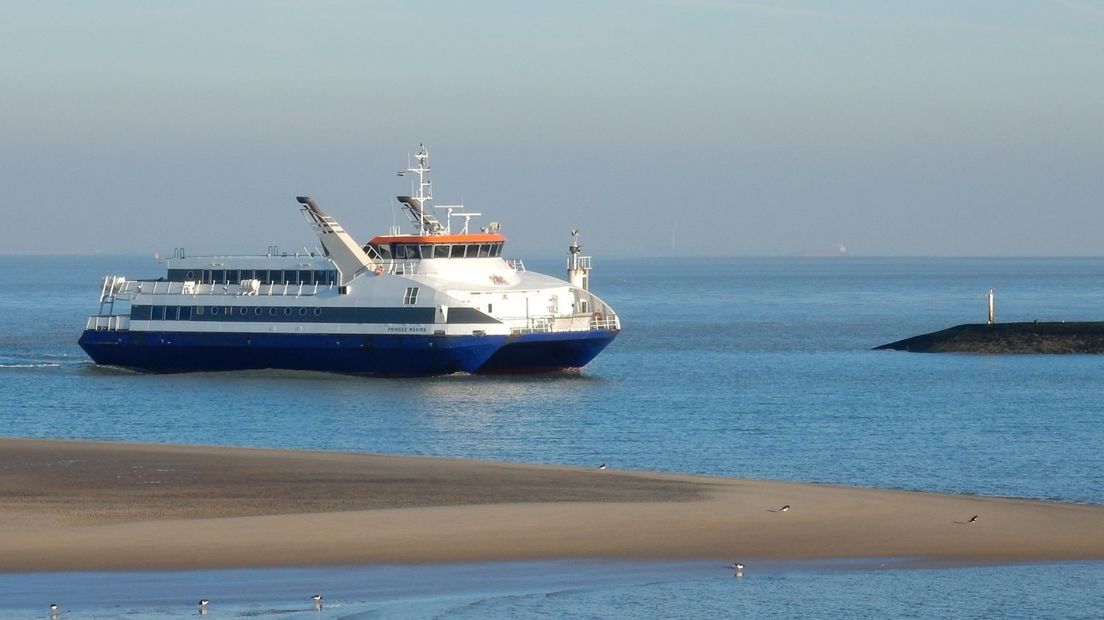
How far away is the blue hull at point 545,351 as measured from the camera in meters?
63.7

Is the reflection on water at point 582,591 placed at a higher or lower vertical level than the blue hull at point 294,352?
lower

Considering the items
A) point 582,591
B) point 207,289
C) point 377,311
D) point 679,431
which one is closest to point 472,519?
point 582,591

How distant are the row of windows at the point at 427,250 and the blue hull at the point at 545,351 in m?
4.37

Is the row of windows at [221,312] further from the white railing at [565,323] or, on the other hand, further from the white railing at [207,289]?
the white railing at [565,323]

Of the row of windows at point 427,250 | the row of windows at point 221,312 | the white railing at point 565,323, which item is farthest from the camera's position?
Answer: the row of windows at point 427,250

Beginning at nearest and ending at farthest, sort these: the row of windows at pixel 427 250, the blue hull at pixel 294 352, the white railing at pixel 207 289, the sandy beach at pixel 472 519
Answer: the sandy beach at pixel 472 519
the blue hull at pixel 294 352
the row of windows at pixel 427 250
the white railing at pixel 207 289

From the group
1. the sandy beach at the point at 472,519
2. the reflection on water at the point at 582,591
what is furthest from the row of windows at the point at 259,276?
the reflection on water at the point at 582,591

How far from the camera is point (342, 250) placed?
65500mm

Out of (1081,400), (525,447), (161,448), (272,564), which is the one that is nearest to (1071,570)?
(272,564)

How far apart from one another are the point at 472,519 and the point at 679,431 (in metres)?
19.0

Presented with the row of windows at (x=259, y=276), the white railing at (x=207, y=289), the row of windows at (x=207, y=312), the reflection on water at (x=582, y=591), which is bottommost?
the reflection on water at (x=582, y=591)

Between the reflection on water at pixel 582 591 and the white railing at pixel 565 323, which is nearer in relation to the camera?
the reflection on water at pixel 582 591

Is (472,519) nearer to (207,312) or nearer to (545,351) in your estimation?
(545,351)

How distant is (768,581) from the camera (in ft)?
84.8
